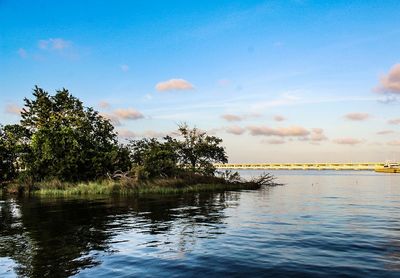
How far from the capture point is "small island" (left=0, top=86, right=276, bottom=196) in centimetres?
5569

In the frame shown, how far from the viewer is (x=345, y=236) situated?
21219 mm

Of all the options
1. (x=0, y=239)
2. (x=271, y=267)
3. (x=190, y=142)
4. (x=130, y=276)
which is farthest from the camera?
(x=190, y=142)

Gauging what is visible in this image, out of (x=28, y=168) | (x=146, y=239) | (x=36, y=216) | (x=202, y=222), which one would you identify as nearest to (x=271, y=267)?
(x=146, y=239)

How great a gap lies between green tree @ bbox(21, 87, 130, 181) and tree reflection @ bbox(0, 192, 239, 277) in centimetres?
2155

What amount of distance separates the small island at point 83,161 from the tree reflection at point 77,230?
19.1 m

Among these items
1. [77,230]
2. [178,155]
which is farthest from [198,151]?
[77,230]

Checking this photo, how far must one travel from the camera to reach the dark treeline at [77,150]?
56906mm

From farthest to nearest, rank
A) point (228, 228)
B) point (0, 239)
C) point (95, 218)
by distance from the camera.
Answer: point (95, 218), point (228, 228), point (0, 239)

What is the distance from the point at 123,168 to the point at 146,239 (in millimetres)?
40845

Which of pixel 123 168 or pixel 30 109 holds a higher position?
pixel 30 109

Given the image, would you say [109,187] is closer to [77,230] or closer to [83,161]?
[83,161]

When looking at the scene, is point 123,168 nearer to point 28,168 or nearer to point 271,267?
point 28,168

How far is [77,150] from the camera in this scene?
5753 cm

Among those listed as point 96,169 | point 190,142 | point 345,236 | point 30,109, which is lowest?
point 345,236
